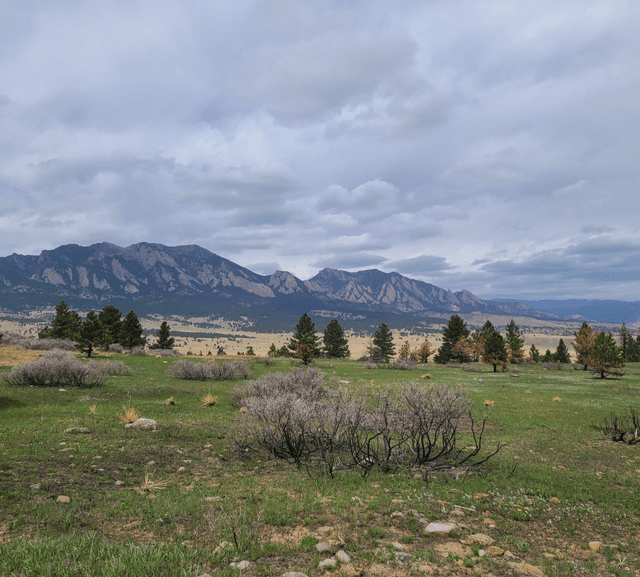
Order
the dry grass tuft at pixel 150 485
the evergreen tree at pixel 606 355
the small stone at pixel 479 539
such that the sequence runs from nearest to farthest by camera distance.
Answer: the small stone at pixel 479 539 → the dry grass tuft at pixel 150 485 → the evergreen tree at pixel 606 355

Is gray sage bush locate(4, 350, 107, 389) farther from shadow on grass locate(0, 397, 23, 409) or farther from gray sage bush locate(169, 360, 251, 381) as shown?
gray sage bush locate(169, 360, 251, 381)

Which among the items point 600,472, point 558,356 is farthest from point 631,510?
point 558,356

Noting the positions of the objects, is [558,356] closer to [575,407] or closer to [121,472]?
[575,407]

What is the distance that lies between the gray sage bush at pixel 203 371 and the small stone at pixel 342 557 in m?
24.8

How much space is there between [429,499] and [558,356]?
89.9 metres

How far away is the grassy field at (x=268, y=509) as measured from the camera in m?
5.06

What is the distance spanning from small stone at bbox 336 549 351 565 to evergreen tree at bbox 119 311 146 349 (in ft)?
204

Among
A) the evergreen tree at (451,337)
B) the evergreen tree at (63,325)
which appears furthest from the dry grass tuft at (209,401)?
the evergreen tree at (451,337)

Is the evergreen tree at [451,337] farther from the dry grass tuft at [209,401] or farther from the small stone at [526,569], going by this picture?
the small stone at [526,569]

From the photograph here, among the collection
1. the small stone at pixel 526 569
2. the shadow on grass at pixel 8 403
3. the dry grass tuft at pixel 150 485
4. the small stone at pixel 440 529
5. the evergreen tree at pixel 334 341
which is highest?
the small stone at pixel 526 569

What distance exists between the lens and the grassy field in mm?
5062

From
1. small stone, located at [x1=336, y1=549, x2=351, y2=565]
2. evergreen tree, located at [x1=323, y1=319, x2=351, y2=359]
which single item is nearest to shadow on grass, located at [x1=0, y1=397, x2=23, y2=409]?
small stone, located at [x1=336, y1=549, x2=351, y2=565]

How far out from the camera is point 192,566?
15.2 feet

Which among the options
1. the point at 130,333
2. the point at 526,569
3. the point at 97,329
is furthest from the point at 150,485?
the point at 130,333
